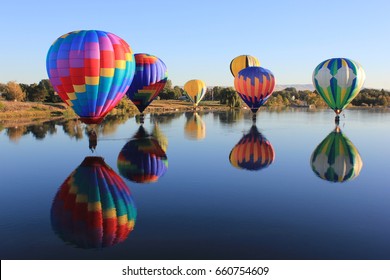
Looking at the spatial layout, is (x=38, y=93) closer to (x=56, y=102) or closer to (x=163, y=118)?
(x=56, y=102)

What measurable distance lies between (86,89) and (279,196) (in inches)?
489

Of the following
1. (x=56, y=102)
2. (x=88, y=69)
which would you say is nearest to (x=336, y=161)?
(x=88, y=69)

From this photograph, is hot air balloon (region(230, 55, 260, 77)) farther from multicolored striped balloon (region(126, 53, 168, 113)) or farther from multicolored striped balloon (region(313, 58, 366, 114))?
multicolored striped balloon (region(126, 53, 168, 113))

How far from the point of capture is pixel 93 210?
12367 mm

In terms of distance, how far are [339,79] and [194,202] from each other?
29063 mm

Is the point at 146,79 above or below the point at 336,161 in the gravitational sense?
above

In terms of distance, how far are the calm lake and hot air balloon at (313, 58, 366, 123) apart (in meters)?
12.7

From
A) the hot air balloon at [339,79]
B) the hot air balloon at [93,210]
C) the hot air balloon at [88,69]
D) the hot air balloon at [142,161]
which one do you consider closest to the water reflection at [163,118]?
the hot air balloon at [339,79]

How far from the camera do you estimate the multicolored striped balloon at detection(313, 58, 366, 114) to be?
3728cm

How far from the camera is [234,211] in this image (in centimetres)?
1240

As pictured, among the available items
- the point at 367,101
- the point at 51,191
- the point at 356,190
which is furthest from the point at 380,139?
the point at 367,101

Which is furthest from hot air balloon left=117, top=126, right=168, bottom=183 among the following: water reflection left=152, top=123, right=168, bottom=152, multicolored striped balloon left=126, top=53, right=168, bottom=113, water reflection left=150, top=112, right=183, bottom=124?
water reflection left=150, top=112, right=183, bottom=124

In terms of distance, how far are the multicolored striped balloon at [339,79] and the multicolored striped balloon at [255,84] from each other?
5.44m
